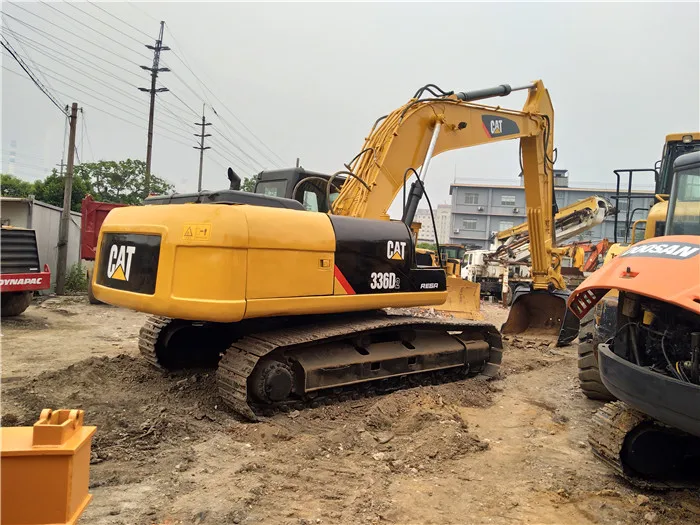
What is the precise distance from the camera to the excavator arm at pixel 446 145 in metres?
5.58

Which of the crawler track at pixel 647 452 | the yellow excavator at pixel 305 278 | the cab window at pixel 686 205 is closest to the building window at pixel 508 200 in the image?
the yellow excavator at pixel 305 278

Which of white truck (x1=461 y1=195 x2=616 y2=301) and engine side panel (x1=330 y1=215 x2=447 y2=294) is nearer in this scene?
engine side panel (x1=330 y1=215 x2=447 y2=294)

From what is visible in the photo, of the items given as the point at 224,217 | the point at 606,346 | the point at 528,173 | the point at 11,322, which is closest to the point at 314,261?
the point at 224,217

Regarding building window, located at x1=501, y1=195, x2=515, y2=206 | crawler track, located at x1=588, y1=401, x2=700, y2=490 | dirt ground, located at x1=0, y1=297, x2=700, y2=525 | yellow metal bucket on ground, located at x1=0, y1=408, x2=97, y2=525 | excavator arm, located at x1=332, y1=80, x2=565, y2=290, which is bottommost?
dirt ground, located at x1=0, y1=297, x2=700, y2=525

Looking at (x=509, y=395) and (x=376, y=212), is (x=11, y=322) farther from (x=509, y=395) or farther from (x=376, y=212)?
(x=509, y=395)

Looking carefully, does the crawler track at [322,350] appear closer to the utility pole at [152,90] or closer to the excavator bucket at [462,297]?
the excavator bucket at [462,297]

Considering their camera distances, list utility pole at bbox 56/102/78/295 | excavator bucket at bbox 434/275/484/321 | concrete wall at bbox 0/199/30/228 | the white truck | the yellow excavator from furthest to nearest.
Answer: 1. the white truck
2. utility pole at bbox 56/102/78/295
3. concrete wall at bbox 0/199/30/228
4. excavator bucket at bbox 434/275/484/321
5. the yellow excavator

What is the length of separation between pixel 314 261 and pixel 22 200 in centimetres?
981

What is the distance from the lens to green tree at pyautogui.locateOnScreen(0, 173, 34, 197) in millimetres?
24222

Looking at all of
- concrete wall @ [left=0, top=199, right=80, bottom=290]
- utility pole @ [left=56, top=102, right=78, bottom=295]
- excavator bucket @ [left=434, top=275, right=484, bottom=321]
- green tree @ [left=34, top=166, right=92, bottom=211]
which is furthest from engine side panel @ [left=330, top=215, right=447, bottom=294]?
green tree @ [left=34, top=166, right=92, bottom=211]

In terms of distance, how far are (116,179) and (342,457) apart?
25.0m

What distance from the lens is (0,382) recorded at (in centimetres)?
500

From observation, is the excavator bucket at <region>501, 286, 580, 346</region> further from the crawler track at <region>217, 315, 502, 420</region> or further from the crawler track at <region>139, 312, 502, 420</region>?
the crawler track at <region>217, 315, 502, 420</region>

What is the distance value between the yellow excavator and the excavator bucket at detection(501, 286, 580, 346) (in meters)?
2.93
